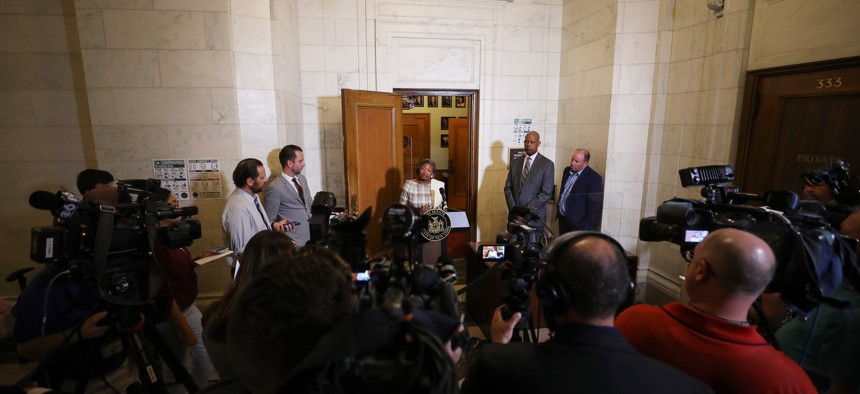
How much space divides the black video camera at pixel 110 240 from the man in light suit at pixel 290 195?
1.41 m

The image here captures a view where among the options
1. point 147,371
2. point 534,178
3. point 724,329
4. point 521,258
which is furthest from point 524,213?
point 534,178

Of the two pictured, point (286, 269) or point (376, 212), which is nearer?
point (286, 269)

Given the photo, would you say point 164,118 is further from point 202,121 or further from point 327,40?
point 327,40

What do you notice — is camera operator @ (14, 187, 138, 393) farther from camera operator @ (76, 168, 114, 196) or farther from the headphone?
the headphone

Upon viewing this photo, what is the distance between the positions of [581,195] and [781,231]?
310 cm

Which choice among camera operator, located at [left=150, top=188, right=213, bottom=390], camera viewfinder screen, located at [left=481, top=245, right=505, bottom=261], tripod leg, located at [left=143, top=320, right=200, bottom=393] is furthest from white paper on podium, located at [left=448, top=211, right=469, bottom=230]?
tripod leg, located at [left=143, top=320, right=200, bottom=393]

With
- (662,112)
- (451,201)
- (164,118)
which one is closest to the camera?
(164,118)

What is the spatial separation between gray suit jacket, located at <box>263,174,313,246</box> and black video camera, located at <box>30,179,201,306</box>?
140 cm

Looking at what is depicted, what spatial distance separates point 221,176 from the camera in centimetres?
350

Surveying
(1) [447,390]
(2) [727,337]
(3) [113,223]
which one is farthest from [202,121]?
(2) [727,337]

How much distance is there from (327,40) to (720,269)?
450 centimetres

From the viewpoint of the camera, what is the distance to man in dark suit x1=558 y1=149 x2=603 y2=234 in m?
4.38

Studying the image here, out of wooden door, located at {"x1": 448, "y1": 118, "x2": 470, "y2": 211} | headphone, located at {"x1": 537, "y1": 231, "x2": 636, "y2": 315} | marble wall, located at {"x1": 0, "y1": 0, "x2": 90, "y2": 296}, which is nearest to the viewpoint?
headphone, located at {"x1": 537, "y1": 231, "x2": 636, "y2": 315}

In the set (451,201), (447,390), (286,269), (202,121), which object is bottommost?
(451,201)
